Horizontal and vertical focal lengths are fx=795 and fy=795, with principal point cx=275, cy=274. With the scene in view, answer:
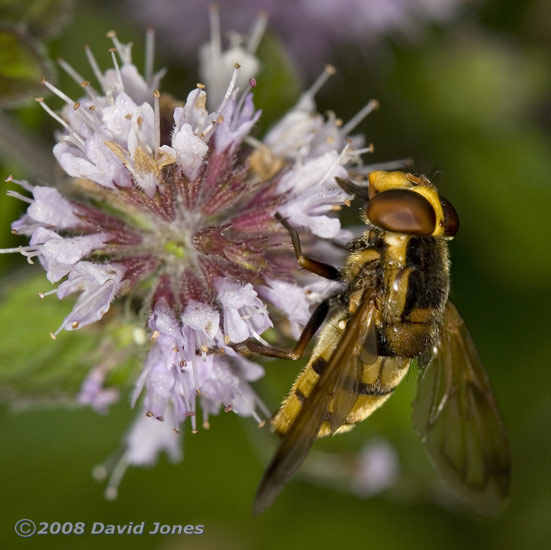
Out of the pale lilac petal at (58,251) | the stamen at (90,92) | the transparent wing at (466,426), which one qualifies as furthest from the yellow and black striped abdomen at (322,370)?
the stamen at (90,92)

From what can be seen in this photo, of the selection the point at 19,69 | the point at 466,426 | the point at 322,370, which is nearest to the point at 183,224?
the point at 322,370

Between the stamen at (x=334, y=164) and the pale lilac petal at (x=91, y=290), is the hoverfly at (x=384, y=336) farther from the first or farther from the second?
the pale lilac petal at (x=91, y=290)

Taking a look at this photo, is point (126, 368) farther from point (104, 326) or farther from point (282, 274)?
point (282, 274)

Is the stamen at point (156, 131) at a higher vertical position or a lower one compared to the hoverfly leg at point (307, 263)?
higher

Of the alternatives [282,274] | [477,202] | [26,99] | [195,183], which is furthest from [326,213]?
[477,202]

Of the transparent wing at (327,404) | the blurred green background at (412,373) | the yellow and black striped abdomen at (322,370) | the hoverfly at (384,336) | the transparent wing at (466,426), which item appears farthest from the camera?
the blurred green background at (412,373)

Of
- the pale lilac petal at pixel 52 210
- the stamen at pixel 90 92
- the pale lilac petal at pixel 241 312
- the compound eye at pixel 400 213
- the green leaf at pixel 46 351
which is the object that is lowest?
the green leaf at pixel 46 351
